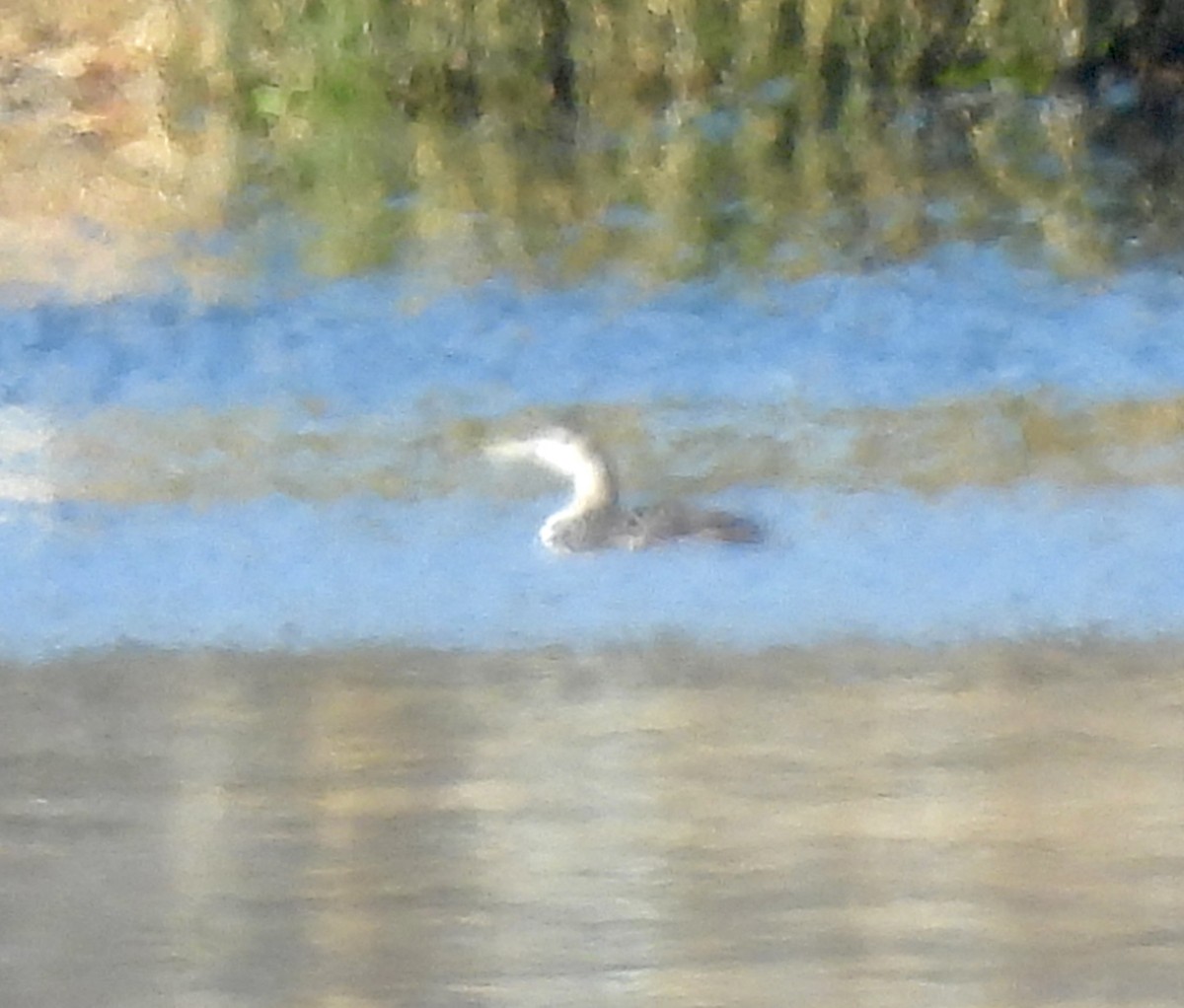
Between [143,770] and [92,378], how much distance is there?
0.20 meters

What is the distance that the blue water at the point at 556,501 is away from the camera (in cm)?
79

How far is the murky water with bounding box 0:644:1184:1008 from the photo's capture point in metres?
0.73

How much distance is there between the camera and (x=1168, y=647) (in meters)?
0.77

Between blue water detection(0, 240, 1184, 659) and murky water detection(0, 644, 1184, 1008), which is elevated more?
blue water detection(0, 240, 1184, 659)

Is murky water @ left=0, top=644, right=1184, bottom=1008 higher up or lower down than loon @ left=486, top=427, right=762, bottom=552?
lower down

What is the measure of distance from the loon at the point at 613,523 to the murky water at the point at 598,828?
6 cm

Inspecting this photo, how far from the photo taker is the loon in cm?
80

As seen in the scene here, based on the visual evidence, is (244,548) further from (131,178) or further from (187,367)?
(131,178)

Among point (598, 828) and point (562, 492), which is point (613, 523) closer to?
point (562, 492)

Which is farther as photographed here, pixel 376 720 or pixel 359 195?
pixel 359 195

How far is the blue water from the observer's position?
31.2 inches

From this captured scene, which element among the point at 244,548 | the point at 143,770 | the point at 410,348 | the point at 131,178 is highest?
the point at 131,178

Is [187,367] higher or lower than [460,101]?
lower

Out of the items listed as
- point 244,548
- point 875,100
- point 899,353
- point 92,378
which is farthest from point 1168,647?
point 92,378
